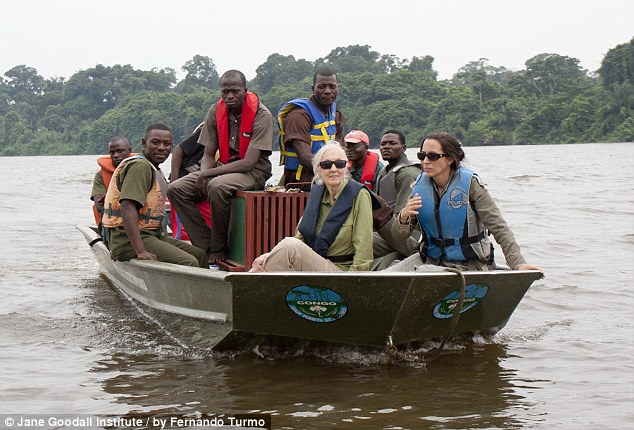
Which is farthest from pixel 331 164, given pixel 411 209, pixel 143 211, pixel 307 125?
pixel 143 211

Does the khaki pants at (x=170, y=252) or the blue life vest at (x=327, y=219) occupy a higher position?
the blue life vest at (x=327, y=219)

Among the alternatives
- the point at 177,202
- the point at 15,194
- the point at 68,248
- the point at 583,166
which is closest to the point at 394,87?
the point at 583,166

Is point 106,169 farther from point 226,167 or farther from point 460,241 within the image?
point 460,241

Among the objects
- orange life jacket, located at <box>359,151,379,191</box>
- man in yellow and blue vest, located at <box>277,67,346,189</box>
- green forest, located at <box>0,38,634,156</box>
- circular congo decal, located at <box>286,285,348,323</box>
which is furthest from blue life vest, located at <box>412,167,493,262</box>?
green forest, located at <box>0,38,634,156</box>

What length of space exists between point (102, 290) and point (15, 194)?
14.3 m

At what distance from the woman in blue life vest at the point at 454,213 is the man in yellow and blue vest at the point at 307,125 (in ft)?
3.24

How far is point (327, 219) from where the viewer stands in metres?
5.02

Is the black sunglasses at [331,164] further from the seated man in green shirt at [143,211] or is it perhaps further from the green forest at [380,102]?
the green forest at [380,102]

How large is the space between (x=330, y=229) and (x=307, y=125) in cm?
114

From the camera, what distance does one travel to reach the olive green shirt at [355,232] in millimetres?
4973

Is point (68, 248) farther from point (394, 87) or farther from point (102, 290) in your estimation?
point (394, 87)

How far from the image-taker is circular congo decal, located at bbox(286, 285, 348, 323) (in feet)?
15.1

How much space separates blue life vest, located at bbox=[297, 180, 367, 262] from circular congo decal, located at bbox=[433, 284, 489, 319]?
0.60 meters

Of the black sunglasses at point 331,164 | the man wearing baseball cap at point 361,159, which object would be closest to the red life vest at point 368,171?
the man wearing baseball cap at point 361,159
